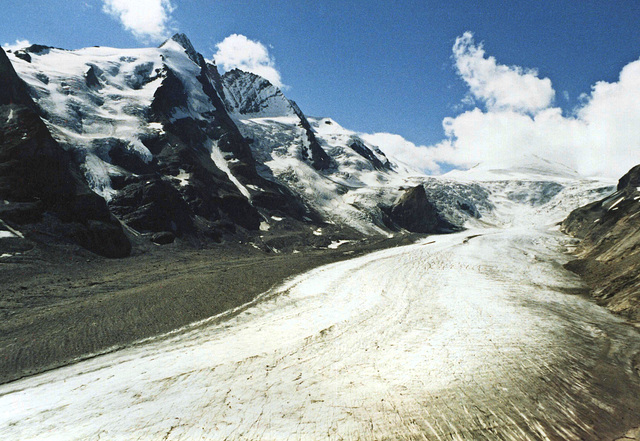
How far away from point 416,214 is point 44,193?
76230mm

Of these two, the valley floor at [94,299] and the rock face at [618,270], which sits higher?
the rock face at [618,270]

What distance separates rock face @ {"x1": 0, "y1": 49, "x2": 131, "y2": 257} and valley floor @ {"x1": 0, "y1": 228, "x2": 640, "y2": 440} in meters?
22.8

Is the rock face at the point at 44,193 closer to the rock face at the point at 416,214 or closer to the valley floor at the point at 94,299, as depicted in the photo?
the valley floor at the point at 94,299

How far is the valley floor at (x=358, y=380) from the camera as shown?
7176 millimetres

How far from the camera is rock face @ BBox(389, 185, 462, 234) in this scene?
281 feet

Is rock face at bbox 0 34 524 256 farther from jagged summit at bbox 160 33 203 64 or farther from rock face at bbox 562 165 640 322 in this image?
rock face at bbox 562 165 640 322

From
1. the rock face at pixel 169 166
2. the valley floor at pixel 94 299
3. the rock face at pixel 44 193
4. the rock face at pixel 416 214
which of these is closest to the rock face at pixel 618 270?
the valley floor at pixel 94 299

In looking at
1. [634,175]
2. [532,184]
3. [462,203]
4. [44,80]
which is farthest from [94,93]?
[532,184]

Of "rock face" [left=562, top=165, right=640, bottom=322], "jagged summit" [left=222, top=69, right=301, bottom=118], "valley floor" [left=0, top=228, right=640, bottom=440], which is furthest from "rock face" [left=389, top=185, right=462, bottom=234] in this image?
"jagged summit" [left=222, top=69, right=301, bottom=118]

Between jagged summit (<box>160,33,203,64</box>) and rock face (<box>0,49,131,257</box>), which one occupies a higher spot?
jagged summit (<box>160,33,203,64</box>)

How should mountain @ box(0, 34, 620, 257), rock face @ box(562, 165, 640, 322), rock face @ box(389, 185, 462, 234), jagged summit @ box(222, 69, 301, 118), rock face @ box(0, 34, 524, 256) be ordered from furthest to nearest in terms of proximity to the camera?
jagged summit @ box(222, 69, 301, 118) < rock face @ box(389, 185, 462, 234) < mountain @ box(0, 34, 620, 257) < rock face @ box(0, 34, 524, 256) < rock face @ box(562, 165, 640, 322)

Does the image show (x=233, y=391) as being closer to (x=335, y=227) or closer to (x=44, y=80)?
(x=335, y=227)

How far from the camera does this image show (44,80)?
5812 cm

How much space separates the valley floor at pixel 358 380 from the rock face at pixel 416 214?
69689 millimetres
